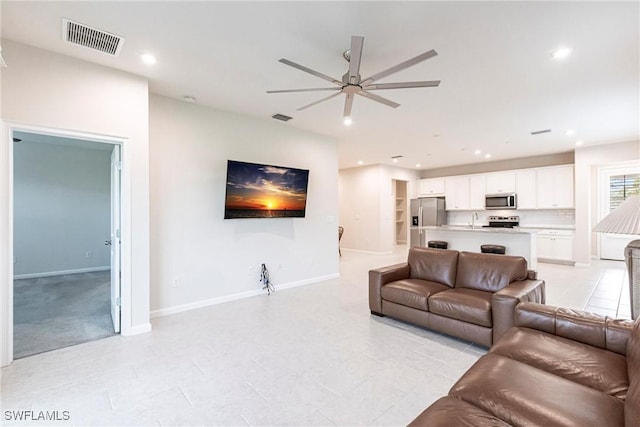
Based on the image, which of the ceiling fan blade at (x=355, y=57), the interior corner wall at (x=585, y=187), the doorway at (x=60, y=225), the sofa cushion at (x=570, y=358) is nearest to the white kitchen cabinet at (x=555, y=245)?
the interior corner wall at (x=585, y=187)

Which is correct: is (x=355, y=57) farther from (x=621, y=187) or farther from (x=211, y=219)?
(x=621, y=187)

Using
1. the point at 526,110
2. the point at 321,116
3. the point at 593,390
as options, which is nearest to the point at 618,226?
the point at 593,390

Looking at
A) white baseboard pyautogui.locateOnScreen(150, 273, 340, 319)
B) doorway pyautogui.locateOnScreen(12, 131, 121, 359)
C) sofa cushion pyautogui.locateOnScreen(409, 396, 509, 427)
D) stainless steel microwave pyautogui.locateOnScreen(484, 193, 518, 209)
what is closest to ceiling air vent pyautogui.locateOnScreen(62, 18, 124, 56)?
doorway pyautogui.locateOnScreen(12, 131, 121, 359)

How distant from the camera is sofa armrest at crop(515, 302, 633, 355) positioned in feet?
5.95

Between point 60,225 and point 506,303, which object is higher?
point 60,225

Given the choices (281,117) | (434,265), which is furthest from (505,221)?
(281,117)

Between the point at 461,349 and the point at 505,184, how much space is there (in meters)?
6.87

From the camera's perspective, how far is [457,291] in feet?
10.6

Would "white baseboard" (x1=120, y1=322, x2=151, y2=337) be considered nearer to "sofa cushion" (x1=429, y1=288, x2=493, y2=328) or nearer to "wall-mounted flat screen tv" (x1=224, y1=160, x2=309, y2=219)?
"wall-mounted flat screen tv" (x1=224, y1=160, x2=309, y2=219)

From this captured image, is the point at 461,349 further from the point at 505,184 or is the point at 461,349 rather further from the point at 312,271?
the point at 505,184

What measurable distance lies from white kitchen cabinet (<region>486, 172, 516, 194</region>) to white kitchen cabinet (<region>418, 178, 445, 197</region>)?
4.57ft

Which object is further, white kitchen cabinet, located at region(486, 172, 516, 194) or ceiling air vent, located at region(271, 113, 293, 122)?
white kitchen cabinet, located at region(486, 172, 516, 194)

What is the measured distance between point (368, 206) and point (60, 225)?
7.56m

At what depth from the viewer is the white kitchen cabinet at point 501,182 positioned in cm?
802
